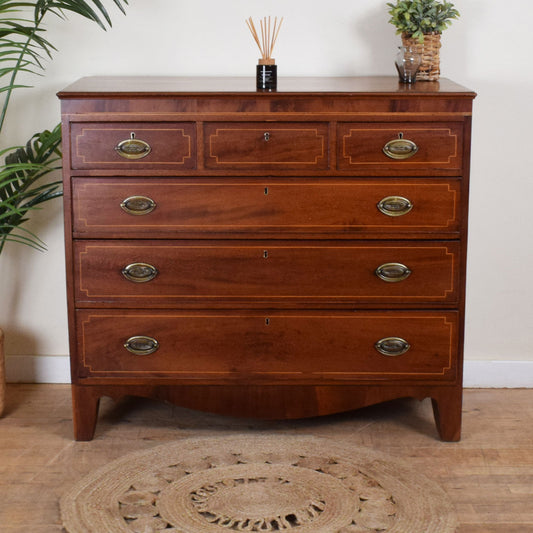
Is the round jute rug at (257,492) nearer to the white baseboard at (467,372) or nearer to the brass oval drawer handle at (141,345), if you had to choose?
the brass oval drawer handle at (141,345)

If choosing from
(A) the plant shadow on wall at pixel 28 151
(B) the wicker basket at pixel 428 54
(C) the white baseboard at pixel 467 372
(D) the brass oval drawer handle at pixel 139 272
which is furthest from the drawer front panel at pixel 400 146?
(C) the white baseboard at pixel 467 372

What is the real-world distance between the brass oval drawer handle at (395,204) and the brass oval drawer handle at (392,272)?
160 millimetres

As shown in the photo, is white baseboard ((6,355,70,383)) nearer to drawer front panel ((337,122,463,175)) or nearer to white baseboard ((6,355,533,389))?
white baseboard ((6,355,533,389))

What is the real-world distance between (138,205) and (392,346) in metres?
0.86

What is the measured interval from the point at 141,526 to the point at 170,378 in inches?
21.1

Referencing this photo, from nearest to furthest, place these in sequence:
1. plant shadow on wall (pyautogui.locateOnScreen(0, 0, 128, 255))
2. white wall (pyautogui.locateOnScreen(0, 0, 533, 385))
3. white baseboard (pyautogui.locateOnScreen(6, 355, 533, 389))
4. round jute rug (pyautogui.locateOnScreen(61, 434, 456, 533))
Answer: round jute rug (pyautogui.locateOnScreen(61, 434, 456, 533)) < plant shadow on wall (pyautogui.locateOnScreen(0, 0, 128, 255)) < white wall (pyautogui.locateOnScreen(0, 0, 533, 385)) < white baseboard (pyautogui.locateOnScreen(6, 355, 533, 389))

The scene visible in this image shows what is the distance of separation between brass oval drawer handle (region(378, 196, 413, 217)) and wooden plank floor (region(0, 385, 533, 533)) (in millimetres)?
729

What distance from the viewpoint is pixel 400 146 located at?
2590 millimetres

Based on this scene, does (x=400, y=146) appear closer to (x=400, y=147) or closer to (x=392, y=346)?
(x=400, y=147)

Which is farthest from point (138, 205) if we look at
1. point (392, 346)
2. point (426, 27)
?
point (426, 27)

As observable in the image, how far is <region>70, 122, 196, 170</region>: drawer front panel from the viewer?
259cm

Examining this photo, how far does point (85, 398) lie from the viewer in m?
2.76

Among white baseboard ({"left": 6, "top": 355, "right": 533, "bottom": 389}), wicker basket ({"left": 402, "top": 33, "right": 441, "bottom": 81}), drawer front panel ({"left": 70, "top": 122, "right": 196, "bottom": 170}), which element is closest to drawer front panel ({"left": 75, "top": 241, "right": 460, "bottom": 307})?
drawer front panel ({"left": 70, "top": 122, "right": 196, "bottom": 170})

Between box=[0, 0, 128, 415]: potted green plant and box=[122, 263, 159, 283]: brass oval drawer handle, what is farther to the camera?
box=[0, 0, 128, 415]: potted green plant
